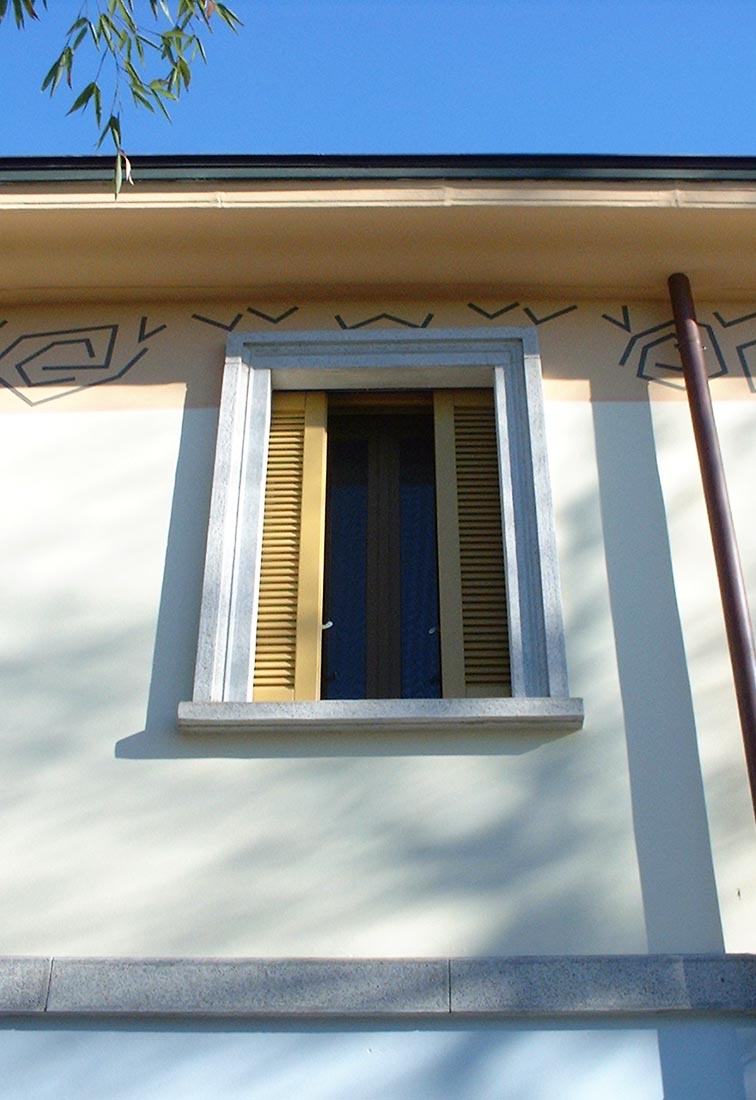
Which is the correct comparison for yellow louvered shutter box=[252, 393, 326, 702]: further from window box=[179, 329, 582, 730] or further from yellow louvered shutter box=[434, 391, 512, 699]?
yellow louvered shutter box=[434, 391, 512, 699]

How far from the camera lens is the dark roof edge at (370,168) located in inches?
256

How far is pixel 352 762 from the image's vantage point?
16.9ft

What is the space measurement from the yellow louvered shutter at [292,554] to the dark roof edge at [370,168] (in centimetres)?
101

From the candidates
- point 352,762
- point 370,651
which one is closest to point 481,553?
point 370,651

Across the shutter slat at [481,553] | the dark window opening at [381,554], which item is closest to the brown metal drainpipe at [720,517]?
the shutter slat at [481,553]

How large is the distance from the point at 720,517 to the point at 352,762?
175 centimetres

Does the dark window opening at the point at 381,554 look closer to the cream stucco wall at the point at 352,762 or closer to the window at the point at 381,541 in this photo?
the window at the point at 381,541

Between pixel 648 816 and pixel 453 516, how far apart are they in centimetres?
165

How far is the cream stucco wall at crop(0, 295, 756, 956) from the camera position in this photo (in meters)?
4.81

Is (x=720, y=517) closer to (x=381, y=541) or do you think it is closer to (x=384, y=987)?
(x=381, y=541)

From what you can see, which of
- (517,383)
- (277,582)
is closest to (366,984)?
(277,582)

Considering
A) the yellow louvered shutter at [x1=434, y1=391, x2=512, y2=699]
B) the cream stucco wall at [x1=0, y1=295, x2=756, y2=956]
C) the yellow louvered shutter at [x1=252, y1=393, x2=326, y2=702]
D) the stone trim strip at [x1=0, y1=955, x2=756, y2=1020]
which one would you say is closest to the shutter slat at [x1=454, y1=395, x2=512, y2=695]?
the yellow louvered shutter at [x1=434, y1=391, x2=512, y2=699]

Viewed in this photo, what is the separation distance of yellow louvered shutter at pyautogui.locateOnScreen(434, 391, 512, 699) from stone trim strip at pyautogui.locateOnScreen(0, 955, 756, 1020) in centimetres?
128

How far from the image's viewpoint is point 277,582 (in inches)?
232
